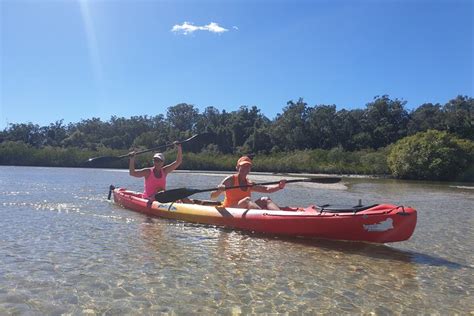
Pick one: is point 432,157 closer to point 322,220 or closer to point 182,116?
point 322,220

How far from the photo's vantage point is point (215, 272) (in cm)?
589

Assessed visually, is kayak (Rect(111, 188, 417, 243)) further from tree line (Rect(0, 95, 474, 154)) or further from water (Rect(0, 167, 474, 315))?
tree line (Rect(0, 95, 474, 154))

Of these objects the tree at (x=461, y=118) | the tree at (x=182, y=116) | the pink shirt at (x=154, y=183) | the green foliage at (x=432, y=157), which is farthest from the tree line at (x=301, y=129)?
the pink shirt at (x=154, y=183)

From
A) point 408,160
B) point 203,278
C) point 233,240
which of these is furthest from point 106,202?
point 408,160

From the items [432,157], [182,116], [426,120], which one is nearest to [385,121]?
[426,120]

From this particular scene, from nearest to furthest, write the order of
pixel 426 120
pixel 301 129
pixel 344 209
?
1. pixel 344 209
2. pixel 426 120
3. pixel 301 129

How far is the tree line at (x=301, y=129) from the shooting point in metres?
64.3

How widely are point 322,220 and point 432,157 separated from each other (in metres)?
32.3

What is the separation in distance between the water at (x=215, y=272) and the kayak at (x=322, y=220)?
0.67 ft

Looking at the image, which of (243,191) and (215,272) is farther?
(243,191)

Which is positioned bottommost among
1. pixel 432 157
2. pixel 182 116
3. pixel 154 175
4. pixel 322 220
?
pixel 322 220

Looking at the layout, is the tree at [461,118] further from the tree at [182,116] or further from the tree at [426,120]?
the tree at [182,116]

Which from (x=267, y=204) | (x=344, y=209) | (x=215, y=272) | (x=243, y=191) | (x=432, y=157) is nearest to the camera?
(x=215, y=272)

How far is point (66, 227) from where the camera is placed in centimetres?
898
